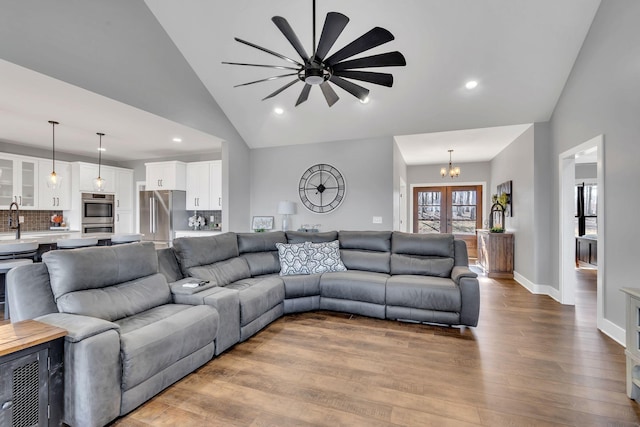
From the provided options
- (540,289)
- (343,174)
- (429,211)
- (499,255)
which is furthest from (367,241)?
(429,211)

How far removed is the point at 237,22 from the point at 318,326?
12.8 ft

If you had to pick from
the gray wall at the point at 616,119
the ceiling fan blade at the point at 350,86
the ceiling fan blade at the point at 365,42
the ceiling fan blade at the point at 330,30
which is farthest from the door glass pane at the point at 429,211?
the ceiling fan blade at the point at 330,30

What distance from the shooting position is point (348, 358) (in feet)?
8.60

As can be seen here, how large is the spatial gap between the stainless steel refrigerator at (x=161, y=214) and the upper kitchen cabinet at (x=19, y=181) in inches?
73.8

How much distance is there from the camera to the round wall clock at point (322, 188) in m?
5.74

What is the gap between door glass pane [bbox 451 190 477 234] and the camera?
8461 mm

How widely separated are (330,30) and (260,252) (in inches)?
113

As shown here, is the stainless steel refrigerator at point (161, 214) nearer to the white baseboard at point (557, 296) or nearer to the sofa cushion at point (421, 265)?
the sofa cushion at point (421, 265)

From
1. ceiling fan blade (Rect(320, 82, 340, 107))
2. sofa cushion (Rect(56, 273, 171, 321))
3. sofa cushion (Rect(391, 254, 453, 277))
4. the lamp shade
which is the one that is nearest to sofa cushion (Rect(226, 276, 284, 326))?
sofa cushion (Rect(56, 273, 171, 321))

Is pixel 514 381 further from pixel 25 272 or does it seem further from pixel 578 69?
pixel 578 69

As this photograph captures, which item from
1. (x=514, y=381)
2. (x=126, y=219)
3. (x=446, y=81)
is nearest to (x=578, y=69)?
(x=446, y=81)

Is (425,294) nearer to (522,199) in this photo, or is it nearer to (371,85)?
(371,85)

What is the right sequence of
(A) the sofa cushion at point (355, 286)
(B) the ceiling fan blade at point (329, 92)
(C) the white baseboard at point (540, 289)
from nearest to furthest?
(B) the ceiling fan blade at point (329, 92) < (A) the sofa cushion at point (355, 286) < (C) the white baseboard at point (540, 289)

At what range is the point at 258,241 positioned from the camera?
4.17 m
